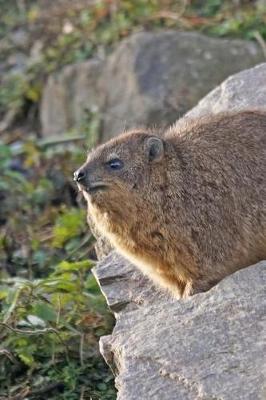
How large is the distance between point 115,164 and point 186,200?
42 centimetres

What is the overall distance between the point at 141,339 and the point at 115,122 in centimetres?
517

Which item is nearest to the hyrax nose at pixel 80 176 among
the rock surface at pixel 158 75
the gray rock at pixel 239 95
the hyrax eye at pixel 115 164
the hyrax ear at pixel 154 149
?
the hyrax eye at pixel 115 164

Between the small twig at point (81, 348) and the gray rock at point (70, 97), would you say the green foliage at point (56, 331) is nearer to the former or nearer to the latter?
the small twig at point (81, 348)

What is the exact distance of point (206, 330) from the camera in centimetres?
472

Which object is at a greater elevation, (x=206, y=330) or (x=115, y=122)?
(x=206, y=330)

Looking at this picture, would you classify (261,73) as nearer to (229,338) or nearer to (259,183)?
(259,183)

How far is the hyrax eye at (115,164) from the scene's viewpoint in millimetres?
5527

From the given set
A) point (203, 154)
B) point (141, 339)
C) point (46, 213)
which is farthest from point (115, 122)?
point (141, 339)

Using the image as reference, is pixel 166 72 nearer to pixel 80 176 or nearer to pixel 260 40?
pixel 260 40

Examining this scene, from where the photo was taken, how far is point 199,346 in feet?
15.2

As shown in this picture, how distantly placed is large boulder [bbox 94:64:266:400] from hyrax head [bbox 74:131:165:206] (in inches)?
24.2

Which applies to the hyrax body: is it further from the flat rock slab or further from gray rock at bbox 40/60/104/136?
gray rock at bbox 40/60/104/136

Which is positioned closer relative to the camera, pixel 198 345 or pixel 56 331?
pixel 198 345

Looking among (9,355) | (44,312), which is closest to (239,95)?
(44,312)
